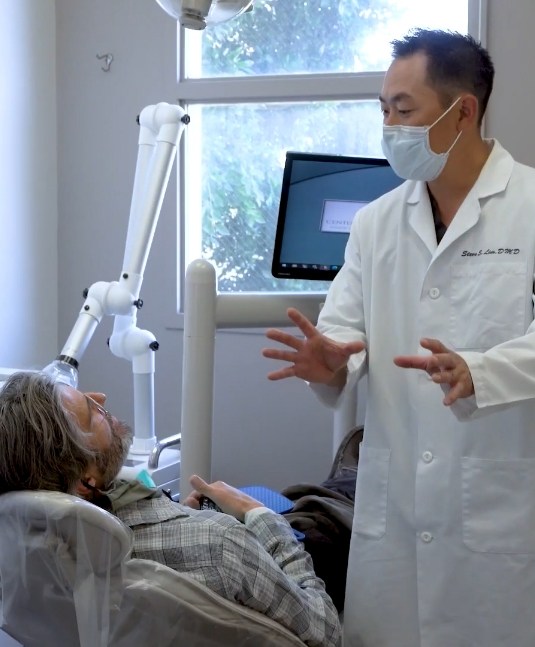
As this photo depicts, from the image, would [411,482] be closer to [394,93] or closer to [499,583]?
[499,583]

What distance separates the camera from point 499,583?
1478 millimetres

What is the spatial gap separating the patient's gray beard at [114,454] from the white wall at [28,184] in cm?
177

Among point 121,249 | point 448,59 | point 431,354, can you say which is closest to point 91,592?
point 431,354

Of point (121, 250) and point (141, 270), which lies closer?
point (141, 270)

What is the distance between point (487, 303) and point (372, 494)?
1.30ft

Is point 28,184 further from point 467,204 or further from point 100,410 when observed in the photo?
point 467,204

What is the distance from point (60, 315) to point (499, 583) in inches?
93.2

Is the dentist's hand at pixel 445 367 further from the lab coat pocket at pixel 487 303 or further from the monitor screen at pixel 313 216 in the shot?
the monitor screen at pixel 313 216

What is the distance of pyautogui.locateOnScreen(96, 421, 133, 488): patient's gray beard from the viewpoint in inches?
56.2

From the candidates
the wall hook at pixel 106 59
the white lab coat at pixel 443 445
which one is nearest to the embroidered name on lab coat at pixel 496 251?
the white lab coat at pixel 443 445

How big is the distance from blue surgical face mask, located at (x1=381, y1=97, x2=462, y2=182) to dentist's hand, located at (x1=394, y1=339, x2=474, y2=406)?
0.40 m

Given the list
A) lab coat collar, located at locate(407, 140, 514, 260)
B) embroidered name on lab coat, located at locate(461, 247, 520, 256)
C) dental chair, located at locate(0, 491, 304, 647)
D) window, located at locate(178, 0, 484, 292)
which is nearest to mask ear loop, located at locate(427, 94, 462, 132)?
lab coat collar, located at locate(407, 140, 514, 260)

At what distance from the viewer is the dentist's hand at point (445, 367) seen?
4.11 ft

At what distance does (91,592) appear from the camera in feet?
3.83
